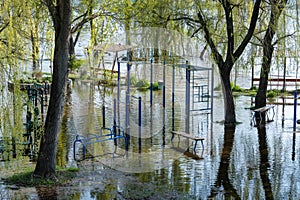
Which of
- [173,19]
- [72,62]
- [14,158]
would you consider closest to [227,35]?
[173,19]

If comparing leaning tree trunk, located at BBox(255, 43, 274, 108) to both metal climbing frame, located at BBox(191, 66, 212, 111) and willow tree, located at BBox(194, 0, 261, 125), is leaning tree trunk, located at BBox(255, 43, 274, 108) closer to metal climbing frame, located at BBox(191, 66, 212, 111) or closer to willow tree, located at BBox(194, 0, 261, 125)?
willow tree, located at BBox(194, 0, 261, 125)

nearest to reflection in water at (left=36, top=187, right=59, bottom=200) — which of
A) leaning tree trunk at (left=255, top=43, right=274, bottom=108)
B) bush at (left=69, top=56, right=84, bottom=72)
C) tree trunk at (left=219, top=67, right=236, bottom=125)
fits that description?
tree trunk at (left=219, top=67, right=236, bottom=125)

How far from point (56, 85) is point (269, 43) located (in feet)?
31.7

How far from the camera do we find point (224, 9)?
1519 centimetres

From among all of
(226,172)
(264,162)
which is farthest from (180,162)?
(264,162)

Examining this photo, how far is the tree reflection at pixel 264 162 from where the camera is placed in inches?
371

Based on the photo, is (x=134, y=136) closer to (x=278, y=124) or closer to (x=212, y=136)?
(x=212, y=136)

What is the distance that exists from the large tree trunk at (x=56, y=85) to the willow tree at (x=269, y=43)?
7.60 metres

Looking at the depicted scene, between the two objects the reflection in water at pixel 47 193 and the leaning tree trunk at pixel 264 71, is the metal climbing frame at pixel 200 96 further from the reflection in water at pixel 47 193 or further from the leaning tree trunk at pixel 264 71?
the reflection in water at pixel 47 193

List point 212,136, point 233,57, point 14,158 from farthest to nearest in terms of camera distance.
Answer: point 233,57
point 212,136
point 14,158

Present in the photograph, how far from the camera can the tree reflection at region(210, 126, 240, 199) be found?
30.1 feet

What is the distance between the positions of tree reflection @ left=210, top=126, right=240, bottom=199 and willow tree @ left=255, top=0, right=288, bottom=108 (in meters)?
3.60

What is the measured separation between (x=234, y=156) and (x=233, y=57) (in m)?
4.36

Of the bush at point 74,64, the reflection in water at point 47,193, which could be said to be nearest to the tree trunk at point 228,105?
the reflection in water at point 47,193
